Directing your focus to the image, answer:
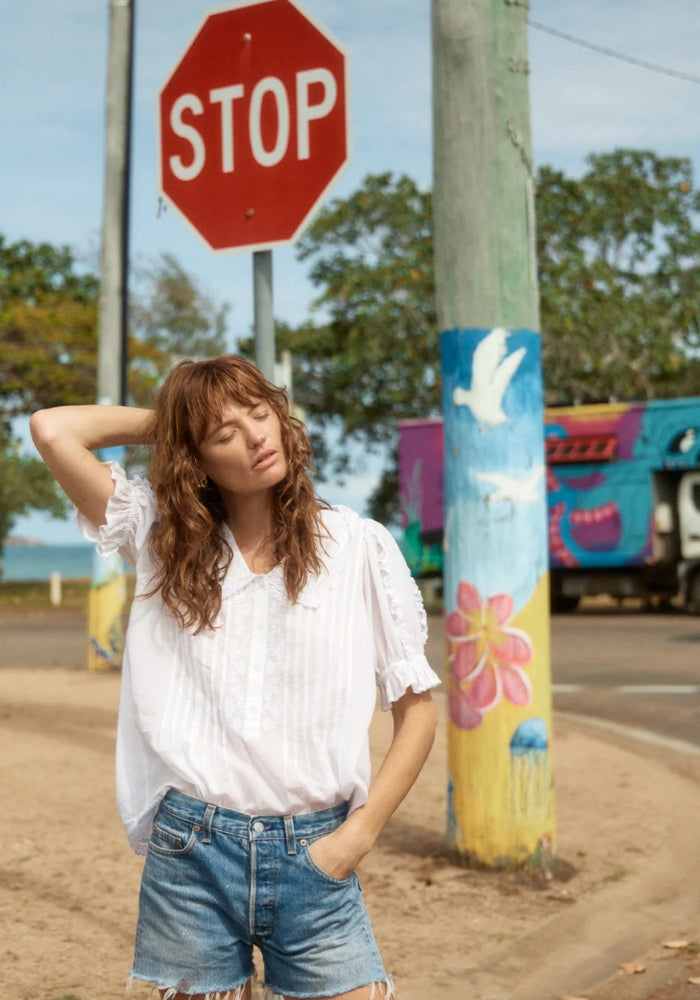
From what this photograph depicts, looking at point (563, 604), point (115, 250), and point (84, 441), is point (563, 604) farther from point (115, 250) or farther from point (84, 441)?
point (84, 441)

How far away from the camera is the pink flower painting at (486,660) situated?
549 centimetres

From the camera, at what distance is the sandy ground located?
14.6ft

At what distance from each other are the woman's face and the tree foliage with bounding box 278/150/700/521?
25447 mm

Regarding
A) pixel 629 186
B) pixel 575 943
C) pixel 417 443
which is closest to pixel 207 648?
pixel 575 943

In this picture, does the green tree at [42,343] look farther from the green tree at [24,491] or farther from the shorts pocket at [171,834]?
the shorts pocket at [171,834]

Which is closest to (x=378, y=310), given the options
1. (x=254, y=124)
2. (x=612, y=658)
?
(x=612, y=658)

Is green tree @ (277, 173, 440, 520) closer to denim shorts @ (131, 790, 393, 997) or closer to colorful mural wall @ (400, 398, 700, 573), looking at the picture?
colorful mural wall @ (400, 398, 700, 573)

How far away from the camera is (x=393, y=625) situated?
8.02 ft

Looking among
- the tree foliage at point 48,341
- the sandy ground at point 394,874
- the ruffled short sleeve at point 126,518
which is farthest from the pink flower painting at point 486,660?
the tree foliage at point 48,341

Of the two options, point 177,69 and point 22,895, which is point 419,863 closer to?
point 22,895

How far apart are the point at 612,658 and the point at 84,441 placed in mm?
12089

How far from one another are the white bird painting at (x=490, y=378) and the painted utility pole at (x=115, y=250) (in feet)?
23.5

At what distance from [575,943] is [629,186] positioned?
93.1ft

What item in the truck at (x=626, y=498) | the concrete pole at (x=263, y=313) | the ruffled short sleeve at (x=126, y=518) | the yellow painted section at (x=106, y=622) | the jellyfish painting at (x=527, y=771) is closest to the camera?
the ruffled short sleeve at (x=126, y=518)
